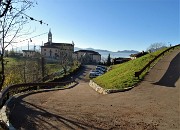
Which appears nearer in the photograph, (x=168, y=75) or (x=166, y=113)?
(x=166, y=113)

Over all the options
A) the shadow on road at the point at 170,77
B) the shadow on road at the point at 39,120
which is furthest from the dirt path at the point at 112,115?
the shadow on road at the point at 170,77

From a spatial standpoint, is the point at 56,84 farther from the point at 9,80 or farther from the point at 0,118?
the point at 0,118

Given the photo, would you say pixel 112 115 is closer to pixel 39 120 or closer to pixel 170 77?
pixel 39 120

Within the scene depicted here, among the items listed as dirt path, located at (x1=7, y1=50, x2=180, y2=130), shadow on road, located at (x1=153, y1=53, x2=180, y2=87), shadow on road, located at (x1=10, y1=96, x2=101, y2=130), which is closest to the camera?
shadow on road, located at (x1=10, y1=96, x2=101, y2=130)

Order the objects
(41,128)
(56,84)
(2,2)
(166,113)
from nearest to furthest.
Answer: (2,2) → (41,128) → (166,113) → (56,84)

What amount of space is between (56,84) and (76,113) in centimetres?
2403

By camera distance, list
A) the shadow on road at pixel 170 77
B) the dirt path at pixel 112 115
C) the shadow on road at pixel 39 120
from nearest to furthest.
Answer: the shadow on road at pixel 39 120, the dirt path at pixel 112 115, the shadow on road at pixel 170 77

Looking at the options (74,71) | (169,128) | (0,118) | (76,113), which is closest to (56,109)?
(76,113)

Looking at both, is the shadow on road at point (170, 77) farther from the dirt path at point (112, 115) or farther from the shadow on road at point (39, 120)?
the shadow on road at point (39, 120)

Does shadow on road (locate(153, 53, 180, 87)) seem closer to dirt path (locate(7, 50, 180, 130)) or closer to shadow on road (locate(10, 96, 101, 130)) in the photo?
dirt path (locate(7, 50, 180, 130))

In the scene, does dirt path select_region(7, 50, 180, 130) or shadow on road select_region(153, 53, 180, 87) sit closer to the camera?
dirt path select_region(7, 50, 180, 130)

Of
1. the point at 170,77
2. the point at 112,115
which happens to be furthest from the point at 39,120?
the point at 170,77

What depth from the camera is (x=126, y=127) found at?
31.2 ft

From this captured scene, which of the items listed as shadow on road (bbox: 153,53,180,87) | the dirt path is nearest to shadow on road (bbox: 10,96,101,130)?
the dirt path
